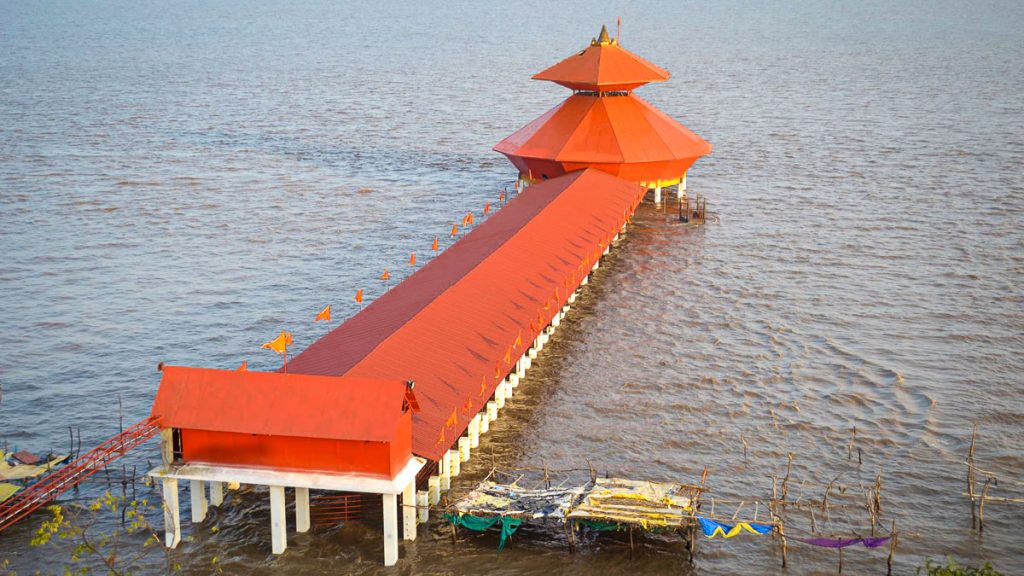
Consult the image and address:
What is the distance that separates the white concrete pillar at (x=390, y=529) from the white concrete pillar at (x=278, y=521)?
8.94 feet

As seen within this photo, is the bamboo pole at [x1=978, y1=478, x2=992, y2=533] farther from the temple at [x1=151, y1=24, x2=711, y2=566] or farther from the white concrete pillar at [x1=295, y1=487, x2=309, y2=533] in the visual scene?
the white concrete pillar at [x1=295, y1=487, x2=309, y2=533]

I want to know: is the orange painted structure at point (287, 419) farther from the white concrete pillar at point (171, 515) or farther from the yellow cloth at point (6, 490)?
the yellow cloth at point (6, 490)

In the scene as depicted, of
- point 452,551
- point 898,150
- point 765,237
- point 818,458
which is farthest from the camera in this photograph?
point 898,150

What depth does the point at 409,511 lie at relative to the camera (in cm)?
3369

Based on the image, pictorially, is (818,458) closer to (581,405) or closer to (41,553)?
(581,405)

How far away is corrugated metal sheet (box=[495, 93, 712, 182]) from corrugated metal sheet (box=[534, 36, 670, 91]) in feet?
4.43

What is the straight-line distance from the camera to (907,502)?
36750 mm

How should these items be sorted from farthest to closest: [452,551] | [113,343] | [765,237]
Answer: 1. [765,237]
2. [113,343]
3. [452,551]

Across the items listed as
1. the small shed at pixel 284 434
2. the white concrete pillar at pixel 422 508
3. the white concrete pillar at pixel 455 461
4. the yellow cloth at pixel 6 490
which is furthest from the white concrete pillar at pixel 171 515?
the white concrete pillar at pixel 455 461

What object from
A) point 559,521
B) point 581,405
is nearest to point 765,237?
point 581,405

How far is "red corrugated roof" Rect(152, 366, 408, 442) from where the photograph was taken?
3186 cm

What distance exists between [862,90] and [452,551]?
10691 cm

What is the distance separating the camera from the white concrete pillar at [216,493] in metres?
35.2

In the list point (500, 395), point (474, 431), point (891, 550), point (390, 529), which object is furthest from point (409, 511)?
point (891, 550)
